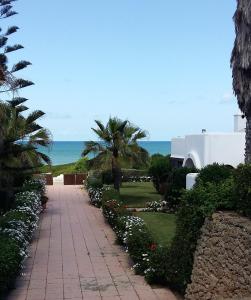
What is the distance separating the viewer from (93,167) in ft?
72.9

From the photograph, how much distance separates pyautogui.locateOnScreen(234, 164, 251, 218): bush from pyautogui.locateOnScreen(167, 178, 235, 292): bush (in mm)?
313

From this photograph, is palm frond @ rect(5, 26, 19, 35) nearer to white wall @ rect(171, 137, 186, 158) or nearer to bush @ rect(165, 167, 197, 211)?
bush @ rect(165, 167, 197, 211)

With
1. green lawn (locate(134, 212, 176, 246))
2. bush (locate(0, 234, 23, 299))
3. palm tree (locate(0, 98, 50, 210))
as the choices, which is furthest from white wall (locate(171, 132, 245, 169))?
bush (locate(0, 234, 23, 299))

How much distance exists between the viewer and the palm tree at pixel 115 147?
22234 millimetres

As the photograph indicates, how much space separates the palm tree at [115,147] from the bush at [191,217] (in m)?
13.5

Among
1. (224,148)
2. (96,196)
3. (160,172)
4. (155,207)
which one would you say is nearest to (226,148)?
(224,148)

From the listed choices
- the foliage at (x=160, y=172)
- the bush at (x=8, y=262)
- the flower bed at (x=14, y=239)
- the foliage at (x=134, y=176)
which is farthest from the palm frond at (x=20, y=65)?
the foliage at (x=134, y=176)

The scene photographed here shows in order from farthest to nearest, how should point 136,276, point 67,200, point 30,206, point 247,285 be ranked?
point 67,200
point 30,206
point 136,276
point 247,285

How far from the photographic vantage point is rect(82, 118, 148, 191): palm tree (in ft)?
72.9

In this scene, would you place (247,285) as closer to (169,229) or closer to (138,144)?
(169,229)

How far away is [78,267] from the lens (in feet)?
36.3

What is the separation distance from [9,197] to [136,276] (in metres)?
8.47

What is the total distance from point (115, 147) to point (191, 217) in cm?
1451

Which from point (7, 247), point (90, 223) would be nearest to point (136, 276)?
point (7, 247)
